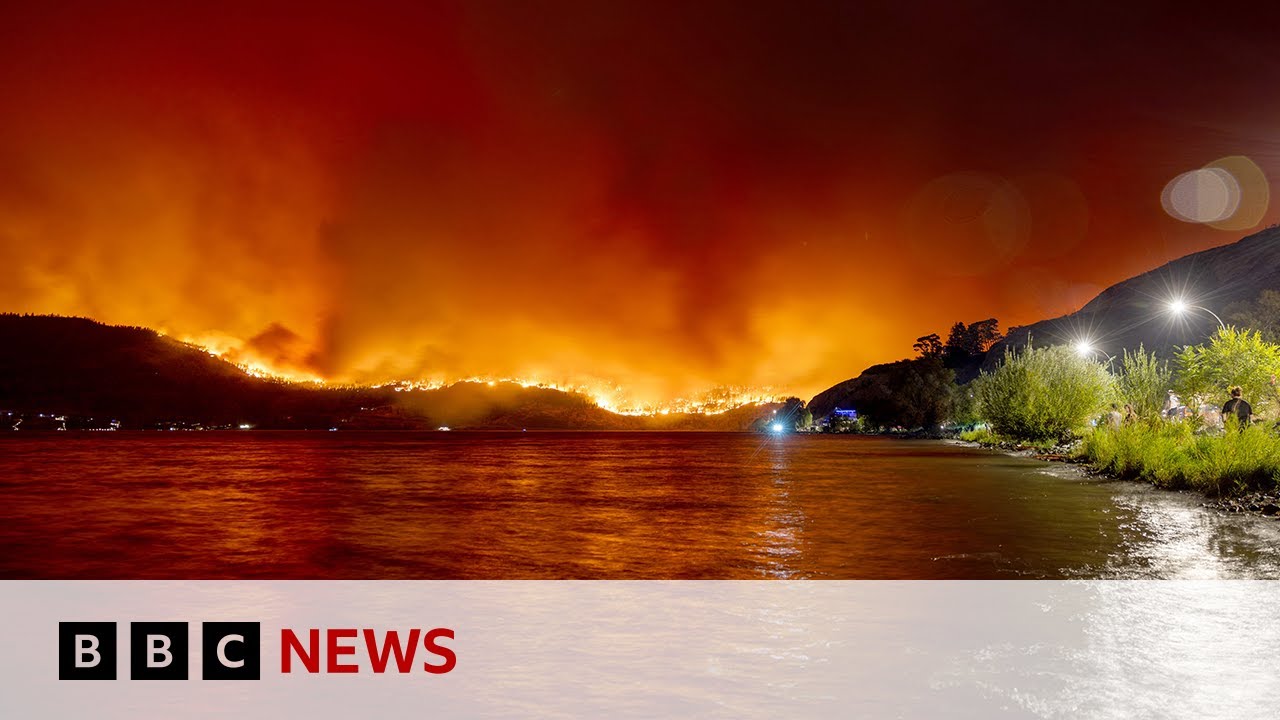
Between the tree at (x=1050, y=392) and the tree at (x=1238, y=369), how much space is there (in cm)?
2492

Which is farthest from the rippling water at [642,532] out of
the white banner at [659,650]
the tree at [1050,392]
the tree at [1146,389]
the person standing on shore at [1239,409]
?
the tree at [1050,392]

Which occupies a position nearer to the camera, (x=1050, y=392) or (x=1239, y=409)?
(x=1239, y=409)

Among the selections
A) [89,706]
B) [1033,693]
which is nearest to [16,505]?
[89,706]

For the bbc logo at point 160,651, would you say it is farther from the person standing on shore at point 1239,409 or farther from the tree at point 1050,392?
the tree at point 1050,392

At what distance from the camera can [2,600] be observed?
18.1 m

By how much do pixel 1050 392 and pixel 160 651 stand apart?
81178 mm

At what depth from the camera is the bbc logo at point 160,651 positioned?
41.1ft

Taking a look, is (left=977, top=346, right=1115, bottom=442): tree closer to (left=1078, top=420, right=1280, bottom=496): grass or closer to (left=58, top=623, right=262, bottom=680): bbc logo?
(left=1078, top=420, right=1280, bottom=496): grass

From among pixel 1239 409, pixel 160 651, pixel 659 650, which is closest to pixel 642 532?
pixel 659 650

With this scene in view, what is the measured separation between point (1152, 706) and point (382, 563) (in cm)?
1777

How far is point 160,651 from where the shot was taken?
13562 millimetres

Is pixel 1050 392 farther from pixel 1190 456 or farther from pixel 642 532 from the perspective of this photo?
pixel 642 532

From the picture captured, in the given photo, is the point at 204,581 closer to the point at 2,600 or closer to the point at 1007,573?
the point at 2,600

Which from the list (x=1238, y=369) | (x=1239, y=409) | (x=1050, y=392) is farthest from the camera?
(x=1050, y=392)
